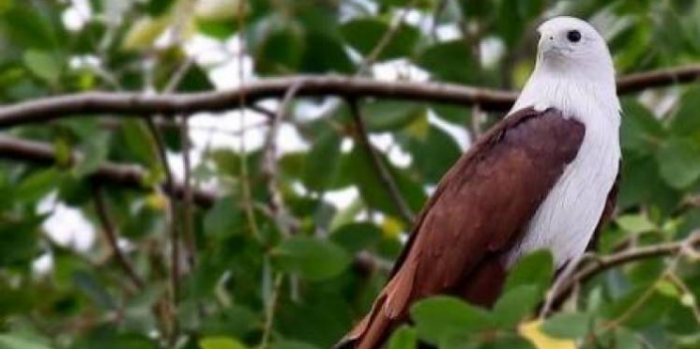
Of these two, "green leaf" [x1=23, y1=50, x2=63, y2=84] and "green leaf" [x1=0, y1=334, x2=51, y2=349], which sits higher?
"green leaf" [x1=0, y1=334, x2=51, y2=349]

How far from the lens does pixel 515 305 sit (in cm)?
396

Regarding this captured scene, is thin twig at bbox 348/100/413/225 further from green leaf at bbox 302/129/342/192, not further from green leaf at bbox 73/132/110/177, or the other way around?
green leaf at bbox 73/132/110/177

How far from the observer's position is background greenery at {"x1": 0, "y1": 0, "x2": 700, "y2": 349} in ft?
17.6

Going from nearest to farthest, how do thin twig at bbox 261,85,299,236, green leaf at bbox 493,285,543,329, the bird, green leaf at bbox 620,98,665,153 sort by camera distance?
green leaf at bbox 493,285,543,329 → the bird → green leaf at bbox 620,98,665,153 → thin twig at bbox 261,85,299,236

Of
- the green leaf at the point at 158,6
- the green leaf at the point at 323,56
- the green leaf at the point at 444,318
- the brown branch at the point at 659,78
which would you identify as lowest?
the green leaf at the point at 323,56

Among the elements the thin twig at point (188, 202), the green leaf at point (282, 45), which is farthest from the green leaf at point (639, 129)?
the green leaf at point (282, 45)

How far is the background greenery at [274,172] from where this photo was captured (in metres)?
5.36

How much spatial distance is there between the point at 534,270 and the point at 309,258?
1258 mm

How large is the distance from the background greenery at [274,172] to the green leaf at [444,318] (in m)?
0.58

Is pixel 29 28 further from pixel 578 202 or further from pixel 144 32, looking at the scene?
pixel 578 202

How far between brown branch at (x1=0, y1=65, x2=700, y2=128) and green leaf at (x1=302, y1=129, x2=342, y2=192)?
0.39 feet

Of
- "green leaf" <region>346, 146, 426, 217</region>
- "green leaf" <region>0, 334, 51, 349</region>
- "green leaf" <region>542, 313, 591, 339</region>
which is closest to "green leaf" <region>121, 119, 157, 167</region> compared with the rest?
"green leaf" <region>346, 146, 426, 217</region>

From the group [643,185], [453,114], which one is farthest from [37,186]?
[643,185]

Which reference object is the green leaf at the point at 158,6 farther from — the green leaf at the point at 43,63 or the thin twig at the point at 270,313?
the thin twig at the point at 270,313
